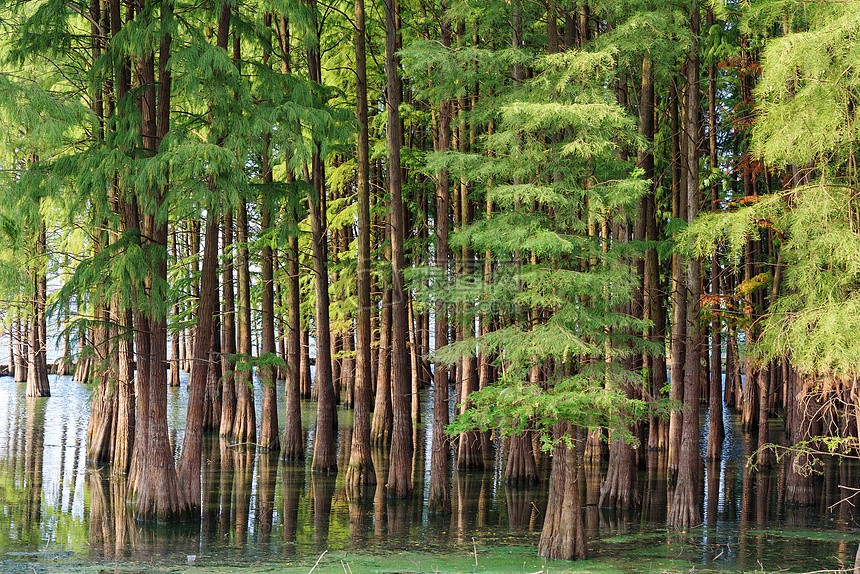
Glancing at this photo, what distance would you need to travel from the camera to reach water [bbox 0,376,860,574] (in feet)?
35.8

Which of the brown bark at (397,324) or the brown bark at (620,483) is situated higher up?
the brown bark at (397,324)

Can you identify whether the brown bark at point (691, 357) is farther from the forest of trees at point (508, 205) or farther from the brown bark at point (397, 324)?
the brown bark at point (397, 324)

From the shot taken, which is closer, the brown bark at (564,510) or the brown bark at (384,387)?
the brown bark at (564,510)

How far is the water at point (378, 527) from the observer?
430 inches

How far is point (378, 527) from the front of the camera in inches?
521

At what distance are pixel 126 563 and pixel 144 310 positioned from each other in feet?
12.8

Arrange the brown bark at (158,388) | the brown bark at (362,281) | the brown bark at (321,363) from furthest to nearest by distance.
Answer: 1. the brown bark at (321,363)
2. the brown bark at (362,281)
3. the brown bark at (158,388)

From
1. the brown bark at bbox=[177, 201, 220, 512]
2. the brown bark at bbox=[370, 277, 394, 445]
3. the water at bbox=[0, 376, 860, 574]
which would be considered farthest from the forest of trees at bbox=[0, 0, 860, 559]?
the brown bark at bbox=[370, 277, 394, 445]

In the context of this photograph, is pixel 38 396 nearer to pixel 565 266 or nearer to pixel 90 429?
pixel 90 429

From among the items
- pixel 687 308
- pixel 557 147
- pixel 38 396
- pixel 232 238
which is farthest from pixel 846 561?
pixel 38 396

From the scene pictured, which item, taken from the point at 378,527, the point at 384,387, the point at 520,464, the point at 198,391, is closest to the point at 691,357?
the point at 520,464

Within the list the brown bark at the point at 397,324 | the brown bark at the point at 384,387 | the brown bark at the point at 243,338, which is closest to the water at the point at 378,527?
the brown bark at the point at 397,324

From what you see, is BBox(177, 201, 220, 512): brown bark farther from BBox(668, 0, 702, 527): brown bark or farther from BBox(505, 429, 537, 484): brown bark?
BBox(668, 0, 702, 527): brown bark

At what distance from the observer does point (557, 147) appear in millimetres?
11742
